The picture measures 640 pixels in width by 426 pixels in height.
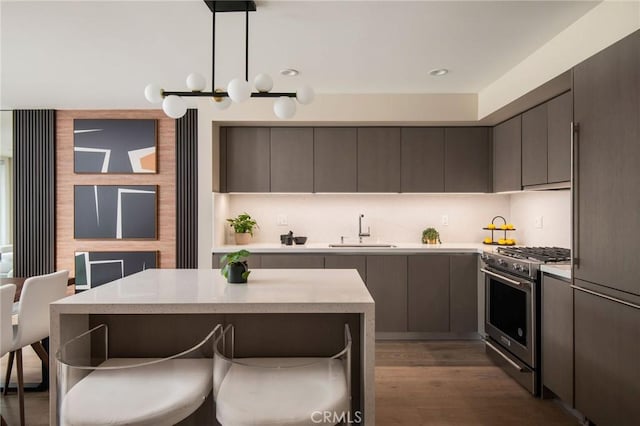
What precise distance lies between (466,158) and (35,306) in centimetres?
385

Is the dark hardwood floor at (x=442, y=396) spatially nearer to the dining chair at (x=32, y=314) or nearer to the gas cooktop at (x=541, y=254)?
the dining chair at (x=32, y=314)

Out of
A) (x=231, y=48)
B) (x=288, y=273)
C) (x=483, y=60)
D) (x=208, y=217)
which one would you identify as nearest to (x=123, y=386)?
(x=288, y=273)

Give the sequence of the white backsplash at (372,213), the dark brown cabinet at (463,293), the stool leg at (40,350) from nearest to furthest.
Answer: the stool leg at (40,350)
the dark brown cabinet at (463,293)
the white backsplash at (372,213)

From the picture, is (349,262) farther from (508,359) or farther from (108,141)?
(108,141)

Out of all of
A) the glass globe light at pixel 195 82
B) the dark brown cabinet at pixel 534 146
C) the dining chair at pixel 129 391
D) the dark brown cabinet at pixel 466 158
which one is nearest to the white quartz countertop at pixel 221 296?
the dining chair at pixel 129 391

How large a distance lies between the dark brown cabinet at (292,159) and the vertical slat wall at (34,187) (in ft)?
7.73

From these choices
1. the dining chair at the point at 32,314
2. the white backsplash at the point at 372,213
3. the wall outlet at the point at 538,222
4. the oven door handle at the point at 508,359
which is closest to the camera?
the dining chair at the point at 32,314

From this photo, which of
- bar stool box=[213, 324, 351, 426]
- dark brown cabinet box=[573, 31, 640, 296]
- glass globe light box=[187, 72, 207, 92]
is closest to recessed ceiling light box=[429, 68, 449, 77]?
dark brown cabinet box=[573, 31, 640, 296]

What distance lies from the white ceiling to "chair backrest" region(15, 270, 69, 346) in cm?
156

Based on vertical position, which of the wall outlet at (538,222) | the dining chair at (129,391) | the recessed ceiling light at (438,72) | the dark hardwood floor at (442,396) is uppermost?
the recessed ceiling light at (438,72)

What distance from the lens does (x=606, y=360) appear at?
211 centimetres

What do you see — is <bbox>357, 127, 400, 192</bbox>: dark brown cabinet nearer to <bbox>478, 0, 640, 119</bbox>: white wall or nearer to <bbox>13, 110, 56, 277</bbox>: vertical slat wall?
<bbox>478, 0, 640, 119</bbox>: white wall

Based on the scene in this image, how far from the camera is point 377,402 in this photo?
8.87 ft

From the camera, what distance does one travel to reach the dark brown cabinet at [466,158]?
4.26 m
